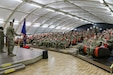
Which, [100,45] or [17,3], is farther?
[17,3]

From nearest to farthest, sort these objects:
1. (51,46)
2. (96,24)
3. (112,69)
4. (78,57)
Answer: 1. (112,69)
2. (78,57)
3. (51,46)
4. (96,24)

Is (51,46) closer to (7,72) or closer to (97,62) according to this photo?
(97,62)

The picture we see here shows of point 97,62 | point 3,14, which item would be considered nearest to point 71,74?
point 97,62

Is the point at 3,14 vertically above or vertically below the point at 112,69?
above

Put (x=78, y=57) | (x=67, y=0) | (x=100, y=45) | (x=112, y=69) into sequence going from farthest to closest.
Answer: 1. (x=67, y=0)
2. (x=78, y=57)
3. (x=100, y=45)
4. (x=112, y=69)

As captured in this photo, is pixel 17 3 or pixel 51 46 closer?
pixel 17 3

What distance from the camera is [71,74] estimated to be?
564cm

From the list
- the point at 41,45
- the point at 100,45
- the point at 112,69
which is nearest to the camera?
the point at 112,69

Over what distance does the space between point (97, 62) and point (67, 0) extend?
6611 mm

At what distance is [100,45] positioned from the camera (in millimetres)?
8328

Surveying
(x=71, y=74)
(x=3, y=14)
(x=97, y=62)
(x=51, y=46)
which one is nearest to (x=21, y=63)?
(x=71, y=74)

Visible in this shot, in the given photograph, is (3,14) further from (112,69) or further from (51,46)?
(112,69)

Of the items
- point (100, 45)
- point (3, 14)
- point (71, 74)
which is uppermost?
point (3, 14)

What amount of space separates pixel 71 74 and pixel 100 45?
337 cm
